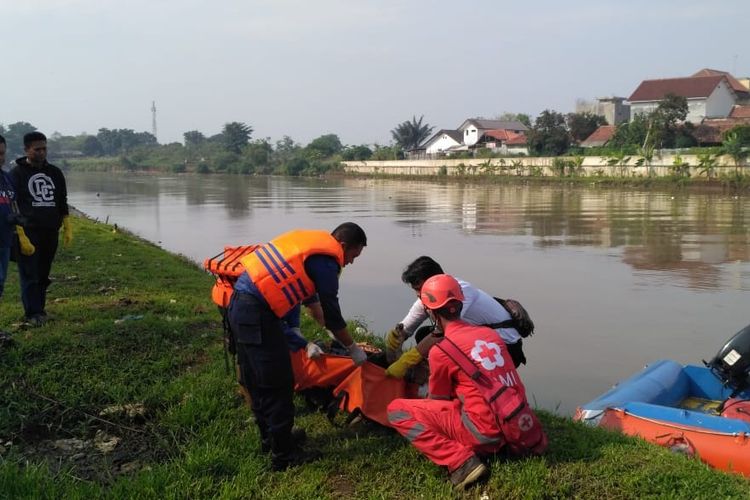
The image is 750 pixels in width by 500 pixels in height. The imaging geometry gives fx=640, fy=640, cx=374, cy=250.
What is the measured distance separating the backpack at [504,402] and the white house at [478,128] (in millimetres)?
69221

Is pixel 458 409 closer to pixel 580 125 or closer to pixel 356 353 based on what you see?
pixel 356 353


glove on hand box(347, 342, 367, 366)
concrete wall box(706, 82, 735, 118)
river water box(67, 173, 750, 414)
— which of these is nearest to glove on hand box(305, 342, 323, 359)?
glove on hand box(347, 342, 367, 366)

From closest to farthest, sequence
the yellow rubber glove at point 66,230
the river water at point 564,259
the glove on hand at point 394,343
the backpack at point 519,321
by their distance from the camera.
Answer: the backpack at point 519,321 < the glove on hand at point 394,343 < the yellow rubber glove at point 66,230 < the river water at point 564,259

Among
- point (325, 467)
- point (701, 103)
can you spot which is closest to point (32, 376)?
point (325, 467)

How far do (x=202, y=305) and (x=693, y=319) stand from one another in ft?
24.4

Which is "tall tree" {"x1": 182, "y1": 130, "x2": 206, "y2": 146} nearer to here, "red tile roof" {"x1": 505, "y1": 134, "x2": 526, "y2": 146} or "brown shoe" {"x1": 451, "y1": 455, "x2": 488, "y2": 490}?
"red tile roof" {"x1": 505, "y1": 134, "x2": 526, "y2": 146}

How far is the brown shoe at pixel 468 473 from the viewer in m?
3.46

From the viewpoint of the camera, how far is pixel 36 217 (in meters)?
6.21

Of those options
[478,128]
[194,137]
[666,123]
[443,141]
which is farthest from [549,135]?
[194,137]

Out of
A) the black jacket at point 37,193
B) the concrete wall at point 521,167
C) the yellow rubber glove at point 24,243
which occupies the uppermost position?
the concrete wall at point 521,167

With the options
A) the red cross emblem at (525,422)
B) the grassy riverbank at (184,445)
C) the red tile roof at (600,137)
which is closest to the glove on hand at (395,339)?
the grassy riverbank at (184,445)

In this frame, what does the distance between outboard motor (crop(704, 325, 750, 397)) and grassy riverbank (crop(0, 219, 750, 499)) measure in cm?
216

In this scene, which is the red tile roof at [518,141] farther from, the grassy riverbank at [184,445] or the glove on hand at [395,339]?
the glove on hand at [395,339]

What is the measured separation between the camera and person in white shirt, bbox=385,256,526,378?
4.38 m
